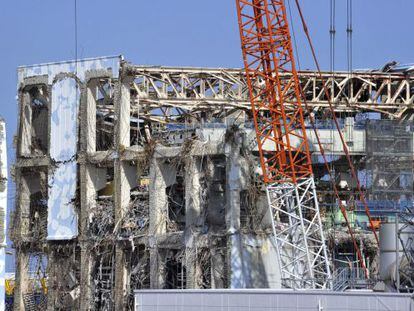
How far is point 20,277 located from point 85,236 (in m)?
6.20

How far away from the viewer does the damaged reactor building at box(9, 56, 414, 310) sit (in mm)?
73750

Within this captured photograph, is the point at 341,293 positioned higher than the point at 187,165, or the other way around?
the point at 187,165

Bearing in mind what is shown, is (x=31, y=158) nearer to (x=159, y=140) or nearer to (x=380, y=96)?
(x=159, y=140)

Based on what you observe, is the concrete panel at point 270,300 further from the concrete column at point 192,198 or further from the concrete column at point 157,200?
the concrete column at point 157,200

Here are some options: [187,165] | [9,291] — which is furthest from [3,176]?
[9,291]

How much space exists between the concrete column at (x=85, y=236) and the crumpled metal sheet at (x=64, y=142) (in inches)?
32.6

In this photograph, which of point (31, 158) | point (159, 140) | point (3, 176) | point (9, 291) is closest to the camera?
point (3, 176)

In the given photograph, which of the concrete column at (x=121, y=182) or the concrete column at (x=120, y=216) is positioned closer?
the concrete column at (x=120, y=216)

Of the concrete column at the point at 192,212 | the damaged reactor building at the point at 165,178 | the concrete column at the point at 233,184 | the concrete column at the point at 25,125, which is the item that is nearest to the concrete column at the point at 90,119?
the damaged reactor building at the point at 165,178

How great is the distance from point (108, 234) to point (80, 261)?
9.54 feet

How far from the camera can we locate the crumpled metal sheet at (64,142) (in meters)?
80.0

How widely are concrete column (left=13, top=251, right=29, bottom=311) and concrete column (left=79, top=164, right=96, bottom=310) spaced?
5232 millimetres

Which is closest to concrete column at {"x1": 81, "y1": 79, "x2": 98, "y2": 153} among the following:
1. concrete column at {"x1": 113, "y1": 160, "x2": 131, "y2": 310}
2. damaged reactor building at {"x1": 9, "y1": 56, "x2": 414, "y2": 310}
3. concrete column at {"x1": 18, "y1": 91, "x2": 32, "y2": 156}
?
damaged reactor building at {"x1": 9, "y1": 56, "x2": 414, "y2": 310}

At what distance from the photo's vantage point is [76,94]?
80750 millimetres
